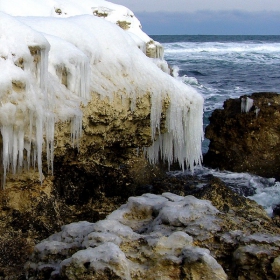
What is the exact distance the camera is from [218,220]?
4.01 meters

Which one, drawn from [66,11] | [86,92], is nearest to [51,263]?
[86,92]

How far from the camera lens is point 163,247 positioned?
3.60m

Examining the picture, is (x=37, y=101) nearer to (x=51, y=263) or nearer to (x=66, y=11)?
(x=51, y=263)

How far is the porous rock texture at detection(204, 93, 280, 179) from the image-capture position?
9.90 metres

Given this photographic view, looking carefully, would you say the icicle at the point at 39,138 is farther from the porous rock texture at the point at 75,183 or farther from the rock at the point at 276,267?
the rock at the point at 276,267

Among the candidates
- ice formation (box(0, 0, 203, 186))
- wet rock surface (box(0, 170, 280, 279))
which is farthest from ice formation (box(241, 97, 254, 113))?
wet rock surface (box(0, 170, 280, 279))

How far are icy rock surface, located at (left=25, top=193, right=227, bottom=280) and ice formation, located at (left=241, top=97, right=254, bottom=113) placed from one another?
6.04 metres

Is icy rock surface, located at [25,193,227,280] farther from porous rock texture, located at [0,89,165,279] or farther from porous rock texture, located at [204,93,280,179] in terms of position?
porous rock texture, located at [204,93,280,179]

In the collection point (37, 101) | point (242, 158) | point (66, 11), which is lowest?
point (242, 158)

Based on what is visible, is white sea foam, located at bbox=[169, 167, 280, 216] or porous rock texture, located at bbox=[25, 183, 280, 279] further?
white sea foam, located at bbox=[169, 167, 280, 216]

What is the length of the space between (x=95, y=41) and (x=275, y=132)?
5625 millimetres

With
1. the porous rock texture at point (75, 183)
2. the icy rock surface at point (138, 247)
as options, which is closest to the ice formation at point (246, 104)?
the porous rock texture at point (75, 183)

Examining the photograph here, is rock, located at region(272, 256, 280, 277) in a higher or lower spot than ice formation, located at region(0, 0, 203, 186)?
lower

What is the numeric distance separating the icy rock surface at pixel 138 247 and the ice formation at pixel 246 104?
6.04m
